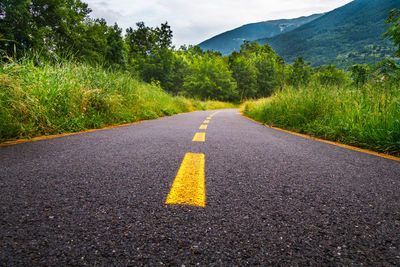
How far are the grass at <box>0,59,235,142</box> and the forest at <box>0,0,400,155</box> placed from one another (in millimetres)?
19

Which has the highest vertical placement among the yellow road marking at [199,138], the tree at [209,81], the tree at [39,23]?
the tree at [39,23]

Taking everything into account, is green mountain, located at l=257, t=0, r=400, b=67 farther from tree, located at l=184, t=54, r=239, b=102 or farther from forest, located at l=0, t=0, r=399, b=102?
tree, located at l=184, t=54, r=239, b=102

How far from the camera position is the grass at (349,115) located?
3.03 m

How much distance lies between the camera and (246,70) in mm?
50344

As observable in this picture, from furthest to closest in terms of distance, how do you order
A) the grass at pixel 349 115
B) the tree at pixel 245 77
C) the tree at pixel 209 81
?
1. the tree at pixel 245 77
2. the tree at pixel 209 81
3. the grass at pixel 349 115

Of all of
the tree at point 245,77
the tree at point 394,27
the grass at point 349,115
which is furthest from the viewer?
the tree at point 245,77

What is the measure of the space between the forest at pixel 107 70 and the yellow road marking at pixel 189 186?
301 centimetres

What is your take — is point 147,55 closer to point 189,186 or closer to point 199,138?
point 199,138

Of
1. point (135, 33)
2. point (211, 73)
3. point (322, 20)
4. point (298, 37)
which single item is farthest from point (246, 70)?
point (322, 20)

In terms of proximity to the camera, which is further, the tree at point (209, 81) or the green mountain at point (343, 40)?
the tree at point (209, 81)

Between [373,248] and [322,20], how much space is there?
A: 845 ft

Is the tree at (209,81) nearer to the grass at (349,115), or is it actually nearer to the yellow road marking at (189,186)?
the grass at (349,115)

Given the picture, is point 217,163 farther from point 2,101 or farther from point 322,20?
point 322,20

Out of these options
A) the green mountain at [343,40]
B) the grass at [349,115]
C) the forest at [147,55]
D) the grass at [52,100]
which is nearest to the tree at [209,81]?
the forest at [147,55]
